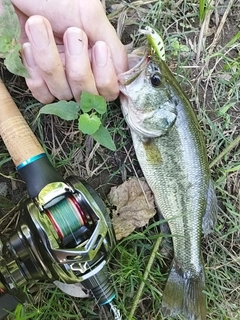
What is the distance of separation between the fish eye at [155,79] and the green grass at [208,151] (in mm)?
306

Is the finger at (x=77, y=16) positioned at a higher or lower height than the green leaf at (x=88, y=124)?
higher

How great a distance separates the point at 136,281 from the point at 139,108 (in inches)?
32.2

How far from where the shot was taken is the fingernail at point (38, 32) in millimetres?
1960

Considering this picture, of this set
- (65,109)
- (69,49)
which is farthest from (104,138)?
(69,49)

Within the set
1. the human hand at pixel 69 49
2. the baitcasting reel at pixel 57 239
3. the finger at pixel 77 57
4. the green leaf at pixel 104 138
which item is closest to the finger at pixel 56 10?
the human hand at pixel 69 49

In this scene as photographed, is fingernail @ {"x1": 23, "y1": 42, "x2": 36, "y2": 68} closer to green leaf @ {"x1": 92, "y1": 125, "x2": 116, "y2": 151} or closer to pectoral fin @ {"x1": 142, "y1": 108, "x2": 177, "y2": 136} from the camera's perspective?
green leaf @ {"x1": 92, "y1": 125, "x2": 116, "y2": 151}

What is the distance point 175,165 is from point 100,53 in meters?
0.59

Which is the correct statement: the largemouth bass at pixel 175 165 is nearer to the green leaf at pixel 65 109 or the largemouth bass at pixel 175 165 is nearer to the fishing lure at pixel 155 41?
the fishing lure at pixel 155 41

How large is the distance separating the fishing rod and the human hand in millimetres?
201

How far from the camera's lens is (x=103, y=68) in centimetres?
212

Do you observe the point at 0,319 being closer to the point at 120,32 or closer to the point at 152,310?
the point at 152,310

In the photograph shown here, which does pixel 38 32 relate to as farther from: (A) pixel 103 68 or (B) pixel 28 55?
(A) pixel 103 68

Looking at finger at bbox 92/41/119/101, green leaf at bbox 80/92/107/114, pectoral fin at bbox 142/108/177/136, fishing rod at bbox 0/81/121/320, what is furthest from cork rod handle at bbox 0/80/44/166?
pectoral fin at bbox 142/108/177/136

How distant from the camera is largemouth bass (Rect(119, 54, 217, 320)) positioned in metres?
2.22
